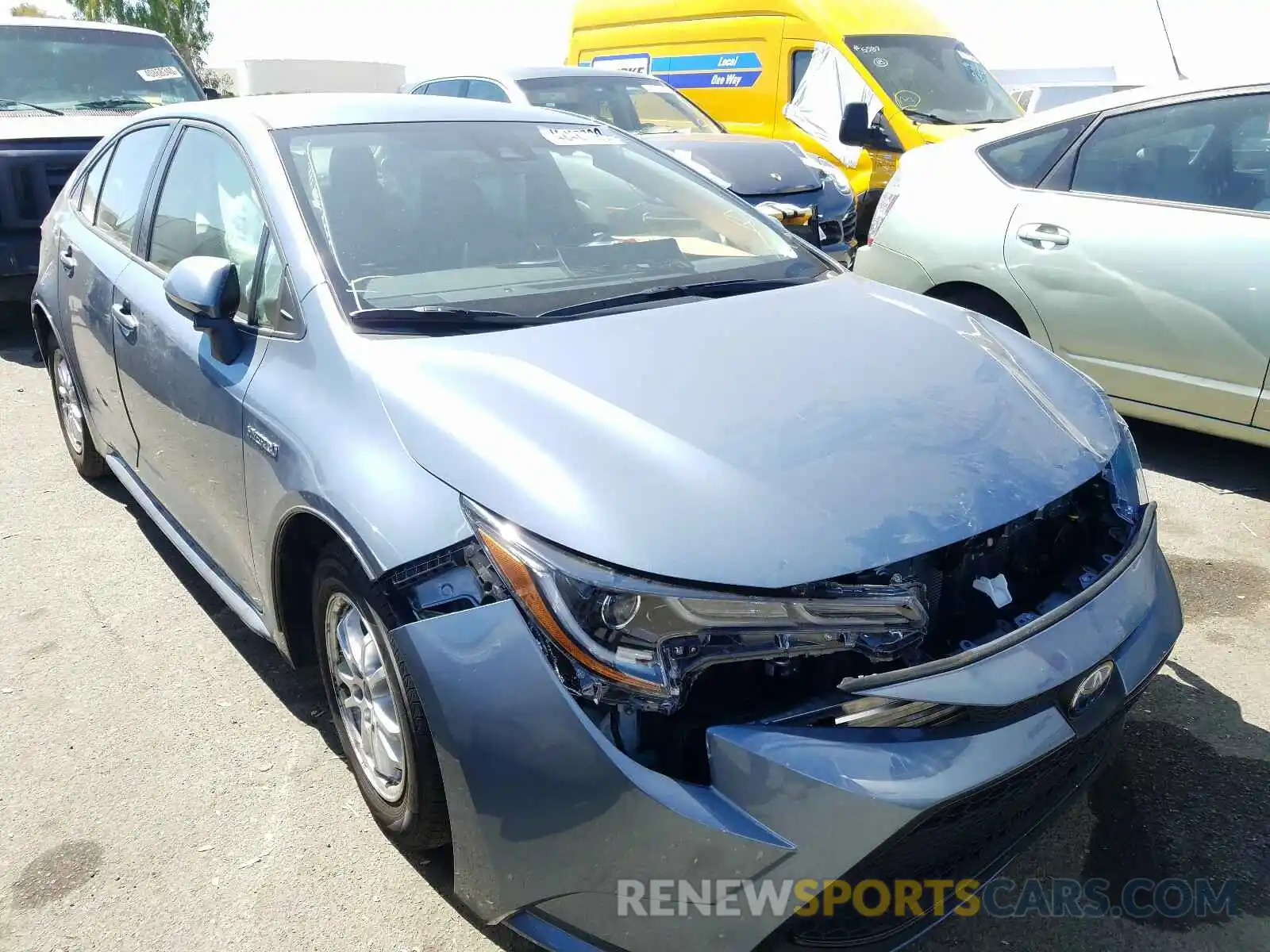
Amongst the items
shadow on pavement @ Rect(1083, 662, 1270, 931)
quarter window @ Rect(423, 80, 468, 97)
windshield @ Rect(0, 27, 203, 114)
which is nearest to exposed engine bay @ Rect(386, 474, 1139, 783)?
shadow on pavement @ Rect(1083, 662, 1270, 931)

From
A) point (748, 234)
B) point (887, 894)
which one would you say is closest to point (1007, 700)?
point (887, 894)

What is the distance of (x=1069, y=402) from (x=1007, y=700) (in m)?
1.01

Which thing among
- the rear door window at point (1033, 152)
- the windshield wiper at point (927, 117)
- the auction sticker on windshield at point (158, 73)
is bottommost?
the windshield wiper at point (927, 117)

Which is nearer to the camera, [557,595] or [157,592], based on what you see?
[557,595]

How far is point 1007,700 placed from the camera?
1.75m

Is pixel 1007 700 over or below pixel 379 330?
A: below

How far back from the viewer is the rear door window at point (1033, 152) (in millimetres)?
4617

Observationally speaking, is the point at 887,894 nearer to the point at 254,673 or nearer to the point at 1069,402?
the point at 1069,402

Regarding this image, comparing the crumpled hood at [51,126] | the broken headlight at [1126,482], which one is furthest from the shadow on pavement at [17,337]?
the broken headlight at [1126,482]

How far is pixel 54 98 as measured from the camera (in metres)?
7.46

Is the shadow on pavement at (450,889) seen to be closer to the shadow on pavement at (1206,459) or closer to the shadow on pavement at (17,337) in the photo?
the shadow on pavement at (1206,459)

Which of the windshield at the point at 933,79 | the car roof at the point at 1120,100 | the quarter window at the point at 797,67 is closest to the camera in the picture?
the car roof at the point at 1120,100

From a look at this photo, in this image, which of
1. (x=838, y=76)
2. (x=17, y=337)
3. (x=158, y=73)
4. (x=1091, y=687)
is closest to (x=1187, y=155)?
(x=1091, y=687)

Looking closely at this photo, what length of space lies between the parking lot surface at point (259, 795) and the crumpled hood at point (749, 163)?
13.3ft
